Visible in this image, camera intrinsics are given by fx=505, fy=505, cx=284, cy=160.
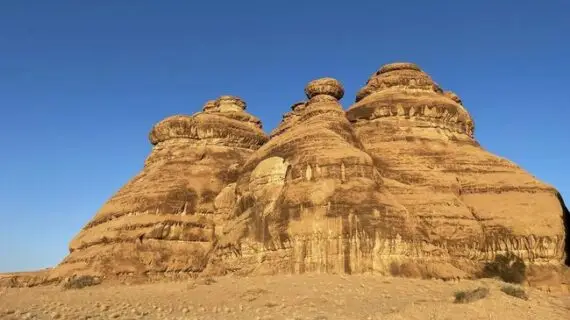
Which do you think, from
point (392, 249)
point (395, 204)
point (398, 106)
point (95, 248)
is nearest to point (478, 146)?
point (398, 106)

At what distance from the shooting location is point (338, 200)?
1277 inches

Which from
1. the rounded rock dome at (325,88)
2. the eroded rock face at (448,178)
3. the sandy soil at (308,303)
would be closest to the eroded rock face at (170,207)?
the rounded rock dome at (325,88)

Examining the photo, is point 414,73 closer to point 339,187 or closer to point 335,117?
point 335,117

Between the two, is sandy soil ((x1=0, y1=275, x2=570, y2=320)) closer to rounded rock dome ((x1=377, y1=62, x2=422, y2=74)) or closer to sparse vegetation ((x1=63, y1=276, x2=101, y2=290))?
sparse vegetation ((x1=63, y1=276, x2=101, y2=290))

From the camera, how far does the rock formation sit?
3197 cm

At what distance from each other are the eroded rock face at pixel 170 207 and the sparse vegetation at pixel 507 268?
930 inches

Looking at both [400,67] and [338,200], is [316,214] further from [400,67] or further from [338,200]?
[400,67]

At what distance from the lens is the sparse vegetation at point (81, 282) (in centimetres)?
3866

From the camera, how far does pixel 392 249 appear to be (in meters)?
31.3

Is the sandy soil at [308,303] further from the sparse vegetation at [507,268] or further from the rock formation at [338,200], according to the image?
the rock formation at [338,200]

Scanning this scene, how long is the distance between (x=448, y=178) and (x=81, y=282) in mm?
29530

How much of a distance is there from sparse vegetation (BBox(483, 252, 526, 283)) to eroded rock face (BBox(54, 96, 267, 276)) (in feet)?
77.5

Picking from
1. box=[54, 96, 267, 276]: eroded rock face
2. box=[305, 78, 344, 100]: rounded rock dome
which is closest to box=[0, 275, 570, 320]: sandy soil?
box=[54, 96, 267, 276]: eroded rock face

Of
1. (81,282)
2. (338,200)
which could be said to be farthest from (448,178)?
(81,282)
